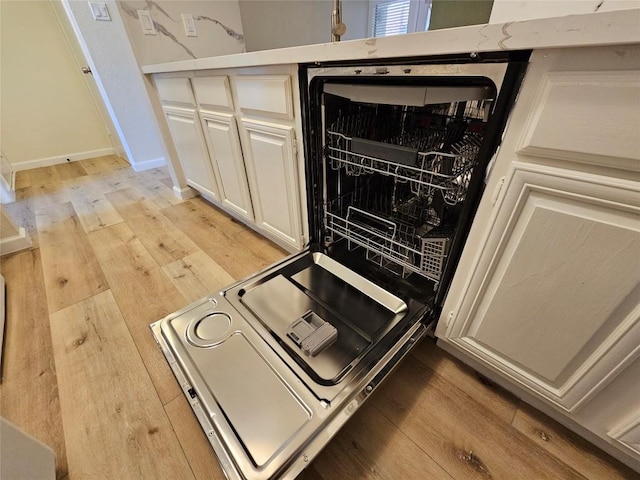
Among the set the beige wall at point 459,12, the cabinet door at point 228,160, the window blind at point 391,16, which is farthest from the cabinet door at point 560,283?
the window blind at point 391,16

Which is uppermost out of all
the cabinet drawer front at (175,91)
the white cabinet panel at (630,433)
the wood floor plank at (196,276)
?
the cabinet drawer front at (175,91)

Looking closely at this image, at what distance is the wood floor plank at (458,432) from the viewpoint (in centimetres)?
65

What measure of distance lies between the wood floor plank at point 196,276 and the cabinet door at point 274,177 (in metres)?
0.32

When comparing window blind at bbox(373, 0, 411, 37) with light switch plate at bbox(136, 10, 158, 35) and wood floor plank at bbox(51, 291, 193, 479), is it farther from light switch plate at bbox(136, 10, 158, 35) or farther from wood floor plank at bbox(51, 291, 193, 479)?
wood floor plank at bbox(51, 291, 193, 479)

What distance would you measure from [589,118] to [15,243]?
7.77 feet

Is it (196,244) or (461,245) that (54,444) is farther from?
(461,245)

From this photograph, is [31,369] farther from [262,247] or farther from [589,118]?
[589,118]

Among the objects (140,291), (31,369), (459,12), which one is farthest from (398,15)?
(31,369)

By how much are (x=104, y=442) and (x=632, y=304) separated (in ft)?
4.02

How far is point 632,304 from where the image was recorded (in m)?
0.47

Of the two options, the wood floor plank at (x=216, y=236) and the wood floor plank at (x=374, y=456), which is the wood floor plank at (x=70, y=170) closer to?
the wood floor plank at (x=216, y=236)

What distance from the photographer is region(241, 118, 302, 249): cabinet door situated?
100 centimetres

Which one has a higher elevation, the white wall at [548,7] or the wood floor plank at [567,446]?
the white wall at [548,7]

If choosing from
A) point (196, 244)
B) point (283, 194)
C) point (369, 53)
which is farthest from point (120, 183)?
point (369, 53)
